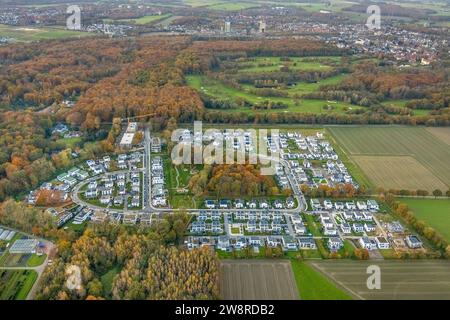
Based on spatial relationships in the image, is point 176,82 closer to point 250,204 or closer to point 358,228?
point 250,204

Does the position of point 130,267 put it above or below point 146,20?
below

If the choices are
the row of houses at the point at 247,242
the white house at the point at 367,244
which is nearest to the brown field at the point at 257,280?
the row of houses at the point at 247,242

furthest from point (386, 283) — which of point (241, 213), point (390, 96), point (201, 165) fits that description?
point (390, 96)

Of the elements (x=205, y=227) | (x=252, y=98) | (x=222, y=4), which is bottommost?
(x=205, y=227)

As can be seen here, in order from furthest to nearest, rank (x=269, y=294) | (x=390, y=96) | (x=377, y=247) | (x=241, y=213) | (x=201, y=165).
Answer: (x=390, y=96) → (x=201, y=165) → (x=241, y=213) → (x=377, y=247) → (x=269, y=294)

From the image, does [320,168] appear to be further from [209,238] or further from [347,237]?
[209,238]

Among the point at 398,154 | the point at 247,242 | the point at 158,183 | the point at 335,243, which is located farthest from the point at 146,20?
the point at 335,243

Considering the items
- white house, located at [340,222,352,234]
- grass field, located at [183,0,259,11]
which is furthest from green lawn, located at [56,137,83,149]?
grass field, located at [183,0,259,11]
